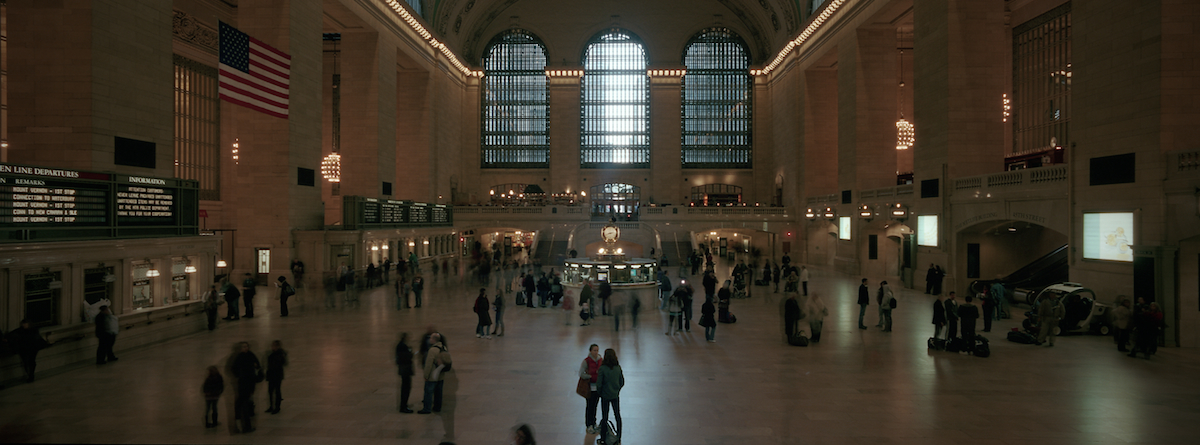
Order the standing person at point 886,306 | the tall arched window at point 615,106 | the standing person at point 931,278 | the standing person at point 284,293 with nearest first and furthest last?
the standing person at point 886,306 → the standing person at point 284,293 → the standing person at point 931,278 → the tall arched window at point 615,106

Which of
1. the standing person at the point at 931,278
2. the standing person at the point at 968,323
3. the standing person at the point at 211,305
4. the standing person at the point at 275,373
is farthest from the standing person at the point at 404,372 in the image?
the standing person at the point at 931,278

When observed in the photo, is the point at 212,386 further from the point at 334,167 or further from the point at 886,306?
the point at 334,167

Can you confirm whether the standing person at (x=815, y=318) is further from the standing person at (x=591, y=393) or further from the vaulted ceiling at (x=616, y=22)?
the vaulted ceiling at (x=616, y=22)

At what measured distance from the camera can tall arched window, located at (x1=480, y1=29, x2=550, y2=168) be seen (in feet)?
157

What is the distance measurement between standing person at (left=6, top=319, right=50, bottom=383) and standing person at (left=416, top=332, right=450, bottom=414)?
617 centimetres

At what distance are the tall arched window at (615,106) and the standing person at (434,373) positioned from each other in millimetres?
41193

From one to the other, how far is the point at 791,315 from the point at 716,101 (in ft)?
127

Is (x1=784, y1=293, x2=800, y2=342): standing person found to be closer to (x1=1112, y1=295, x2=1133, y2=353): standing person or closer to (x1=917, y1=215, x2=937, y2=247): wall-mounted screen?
(x1=1112, y1=295, x2=1133, y2=353): standing person

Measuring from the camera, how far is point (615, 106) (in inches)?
1902

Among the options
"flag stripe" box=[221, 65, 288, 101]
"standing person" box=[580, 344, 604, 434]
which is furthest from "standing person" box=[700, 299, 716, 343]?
"flag stripe" box=[221, 65, 288, 101]

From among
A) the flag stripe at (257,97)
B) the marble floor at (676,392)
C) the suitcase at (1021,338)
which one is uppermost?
the flag stripe at (257,97)

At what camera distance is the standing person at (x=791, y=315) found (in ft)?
37.9

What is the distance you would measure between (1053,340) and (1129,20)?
7.18m

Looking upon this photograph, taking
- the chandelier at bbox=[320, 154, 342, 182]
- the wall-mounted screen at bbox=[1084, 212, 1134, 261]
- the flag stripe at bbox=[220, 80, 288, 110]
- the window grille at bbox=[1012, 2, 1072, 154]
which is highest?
the window grille at bbox=[1012, 2, 1072, 154]
